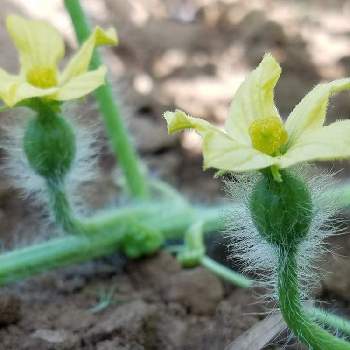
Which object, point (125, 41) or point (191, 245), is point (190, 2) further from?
point (191, 245)

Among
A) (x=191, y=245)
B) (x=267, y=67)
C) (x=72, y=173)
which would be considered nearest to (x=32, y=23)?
(x=72, y=173)

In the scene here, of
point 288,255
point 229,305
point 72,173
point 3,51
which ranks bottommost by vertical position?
point 229,305

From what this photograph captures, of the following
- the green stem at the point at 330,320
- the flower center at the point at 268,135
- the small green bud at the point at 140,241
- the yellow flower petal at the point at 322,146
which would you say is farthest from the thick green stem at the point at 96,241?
the yellow flower petal at the point at 322,146

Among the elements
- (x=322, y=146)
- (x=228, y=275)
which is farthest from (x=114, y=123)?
(x=322, y=146)

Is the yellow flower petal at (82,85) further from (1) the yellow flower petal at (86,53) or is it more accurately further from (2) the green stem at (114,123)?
(2) the green stem at (114,123)

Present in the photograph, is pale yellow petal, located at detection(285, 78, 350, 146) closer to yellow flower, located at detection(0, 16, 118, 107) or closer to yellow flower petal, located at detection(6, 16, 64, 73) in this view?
yellow flower, located at detection(0, 16, 118, 107)

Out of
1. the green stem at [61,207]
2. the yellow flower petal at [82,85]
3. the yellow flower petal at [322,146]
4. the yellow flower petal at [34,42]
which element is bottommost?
the green stem at [61,207]

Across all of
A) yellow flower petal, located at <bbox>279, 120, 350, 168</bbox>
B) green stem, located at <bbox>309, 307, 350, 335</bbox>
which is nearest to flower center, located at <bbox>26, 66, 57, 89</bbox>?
yellow flower petal, located at <bbox>279, 120, 350, 168</bbox>

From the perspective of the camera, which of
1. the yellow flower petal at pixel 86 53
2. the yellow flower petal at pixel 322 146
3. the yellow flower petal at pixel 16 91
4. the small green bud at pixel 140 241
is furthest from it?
the small green bud at pixel 140 241

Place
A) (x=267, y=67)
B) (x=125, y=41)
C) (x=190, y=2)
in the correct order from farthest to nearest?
(x=190, y=2), (x=125, y=41), (x=267, y=67)
